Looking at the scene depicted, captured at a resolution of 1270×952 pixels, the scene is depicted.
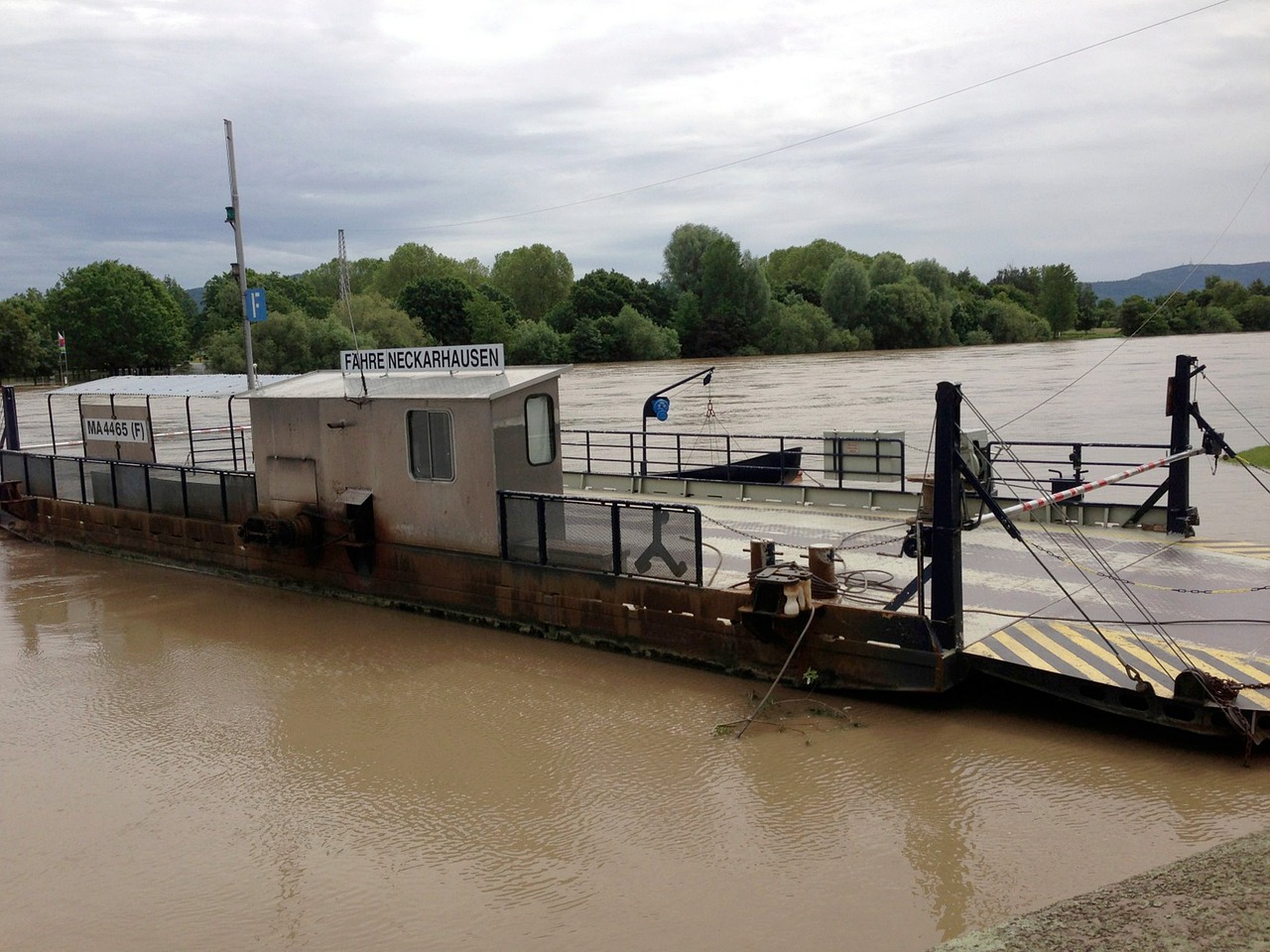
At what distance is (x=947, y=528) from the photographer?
394 inches

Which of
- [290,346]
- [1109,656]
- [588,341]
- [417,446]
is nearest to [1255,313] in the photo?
[588,341]

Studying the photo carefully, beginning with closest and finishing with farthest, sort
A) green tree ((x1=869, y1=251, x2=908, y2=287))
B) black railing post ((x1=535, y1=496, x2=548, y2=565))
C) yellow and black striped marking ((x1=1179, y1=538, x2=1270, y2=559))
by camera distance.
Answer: yellow and black striped marking ((x1=1179, y1=538, x2=1270, y2=559)) < black railing post ((x1=535, y1=496, x2=548, y2=565)) < green tree ((x1=869, y1=251, x2=908, y2=287))

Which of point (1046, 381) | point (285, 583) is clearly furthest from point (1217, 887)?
point (1046, 381)

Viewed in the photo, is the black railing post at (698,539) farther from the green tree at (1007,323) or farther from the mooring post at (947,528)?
the green tree at (1007,323)

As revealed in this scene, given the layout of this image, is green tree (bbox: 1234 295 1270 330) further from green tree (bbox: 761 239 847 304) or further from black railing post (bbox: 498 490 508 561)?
black railing post (bbox: 498 490 508 561)

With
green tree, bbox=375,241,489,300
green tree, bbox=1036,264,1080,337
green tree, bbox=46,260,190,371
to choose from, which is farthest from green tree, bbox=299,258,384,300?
green tree, bbox=1036,264,1080,337

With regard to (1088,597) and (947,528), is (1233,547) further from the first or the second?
(947,528)

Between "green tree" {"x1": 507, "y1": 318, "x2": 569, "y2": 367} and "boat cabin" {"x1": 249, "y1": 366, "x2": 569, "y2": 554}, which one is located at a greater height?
"green tree" {"x1": 507, "y1": 318, "x2": 569, "y2": 367}

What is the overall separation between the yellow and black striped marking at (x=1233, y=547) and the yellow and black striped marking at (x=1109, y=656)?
13.1 feet

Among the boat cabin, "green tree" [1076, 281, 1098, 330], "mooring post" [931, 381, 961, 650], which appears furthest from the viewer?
"green tree" [1076, 281, 1098, 330]

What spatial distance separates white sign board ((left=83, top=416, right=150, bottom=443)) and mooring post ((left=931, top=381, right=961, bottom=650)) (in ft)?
50.7

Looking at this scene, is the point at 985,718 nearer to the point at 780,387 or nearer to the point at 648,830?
the point at 648,830

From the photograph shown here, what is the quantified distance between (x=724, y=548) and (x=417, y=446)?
14.6 ft

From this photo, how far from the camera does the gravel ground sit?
568 cm
